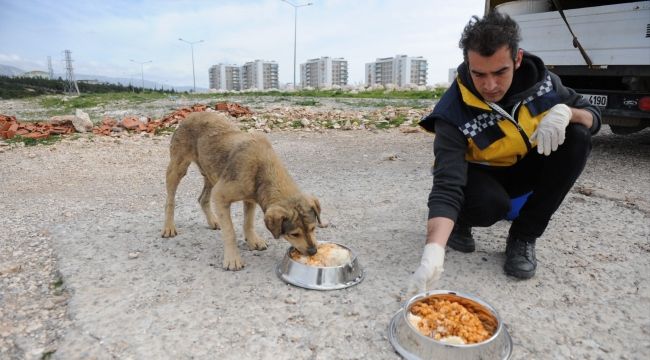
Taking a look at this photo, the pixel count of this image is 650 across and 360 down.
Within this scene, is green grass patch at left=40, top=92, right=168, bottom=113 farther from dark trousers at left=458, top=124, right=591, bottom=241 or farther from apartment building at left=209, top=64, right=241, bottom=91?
apartment building at left=209, top=64, right=241, bottom=91

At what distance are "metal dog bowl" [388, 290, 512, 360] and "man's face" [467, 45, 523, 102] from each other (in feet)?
5.03

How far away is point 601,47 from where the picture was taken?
7539 millimetres

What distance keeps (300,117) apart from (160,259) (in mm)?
9271

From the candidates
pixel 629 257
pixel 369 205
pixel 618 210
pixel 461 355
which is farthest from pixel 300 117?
pixel 461 355

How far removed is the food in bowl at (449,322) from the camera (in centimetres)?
273

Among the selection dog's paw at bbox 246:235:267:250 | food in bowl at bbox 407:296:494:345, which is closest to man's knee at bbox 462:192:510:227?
food in bowl at bbox 407:296:494:345

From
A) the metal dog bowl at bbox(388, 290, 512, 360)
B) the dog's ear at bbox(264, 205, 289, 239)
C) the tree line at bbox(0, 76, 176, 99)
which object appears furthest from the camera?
the tree line at bbox(0, 76, 176, 99)

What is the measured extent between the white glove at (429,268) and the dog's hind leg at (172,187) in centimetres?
279

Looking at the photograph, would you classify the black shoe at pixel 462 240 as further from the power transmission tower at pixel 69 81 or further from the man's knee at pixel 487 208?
the power transmission tower at pixel 69 81

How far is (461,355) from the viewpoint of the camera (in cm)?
254

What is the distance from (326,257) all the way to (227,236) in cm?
94

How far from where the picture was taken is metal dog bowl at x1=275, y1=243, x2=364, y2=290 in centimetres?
356

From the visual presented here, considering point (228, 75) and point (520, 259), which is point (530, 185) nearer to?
point (520, 259)

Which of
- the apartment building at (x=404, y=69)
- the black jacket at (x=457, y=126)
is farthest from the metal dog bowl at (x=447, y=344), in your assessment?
the apartment building at (x=404, y=69)
